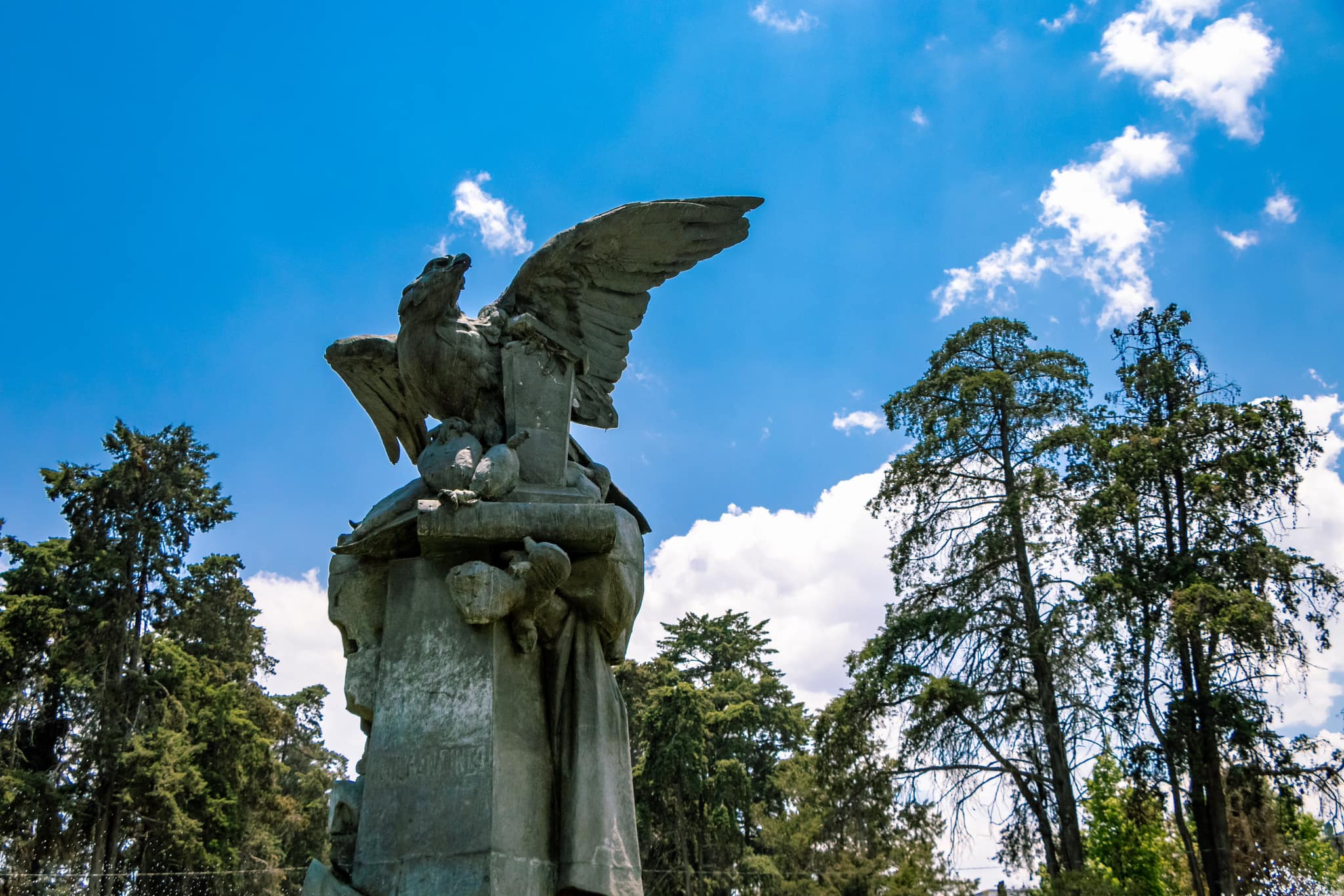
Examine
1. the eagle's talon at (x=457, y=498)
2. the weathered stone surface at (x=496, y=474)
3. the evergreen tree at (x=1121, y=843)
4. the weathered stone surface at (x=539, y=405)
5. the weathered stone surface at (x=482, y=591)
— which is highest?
the weathered stone surface at (x=539, y=405)

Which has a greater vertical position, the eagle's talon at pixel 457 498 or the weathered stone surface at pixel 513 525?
the eagle's talon at pixel 457 498

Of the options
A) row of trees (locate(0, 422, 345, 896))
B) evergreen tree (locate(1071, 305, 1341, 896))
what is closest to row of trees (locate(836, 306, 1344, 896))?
evergreen tree (locate(1071, 305, 1341, 896))

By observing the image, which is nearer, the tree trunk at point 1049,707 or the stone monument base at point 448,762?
the stone monument base at point 448,762

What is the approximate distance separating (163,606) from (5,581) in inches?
148

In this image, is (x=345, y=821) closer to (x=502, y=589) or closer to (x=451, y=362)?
(x=502, y=589)

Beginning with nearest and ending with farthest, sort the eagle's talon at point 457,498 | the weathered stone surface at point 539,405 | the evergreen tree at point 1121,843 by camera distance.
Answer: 1. the eagle's talon at point 457,498
2. the weathered stone surface at point 539,405
3. the evergreen tree at point 1121,843

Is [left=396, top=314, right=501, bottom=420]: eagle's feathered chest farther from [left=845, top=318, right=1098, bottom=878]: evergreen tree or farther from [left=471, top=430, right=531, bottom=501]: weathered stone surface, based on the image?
[left=845, top=318, right=1098, bottom=878]: evergreen tree

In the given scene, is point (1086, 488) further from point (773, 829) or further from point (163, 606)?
point (163, 606)

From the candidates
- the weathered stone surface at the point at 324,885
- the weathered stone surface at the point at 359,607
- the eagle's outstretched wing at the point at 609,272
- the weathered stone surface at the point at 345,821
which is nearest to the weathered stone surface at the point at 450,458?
the weathered stone surface at the point at 359,607

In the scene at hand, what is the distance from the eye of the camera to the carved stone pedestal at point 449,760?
4.00 metres

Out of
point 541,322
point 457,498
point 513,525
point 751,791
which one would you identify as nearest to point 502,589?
point 513,525

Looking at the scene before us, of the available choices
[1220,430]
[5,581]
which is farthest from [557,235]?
[5,581]

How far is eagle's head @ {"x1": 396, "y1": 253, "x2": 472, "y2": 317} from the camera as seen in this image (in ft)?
16.8

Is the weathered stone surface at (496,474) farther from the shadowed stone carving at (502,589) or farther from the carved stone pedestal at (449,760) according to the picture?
the carved stone pedestal at (449,760)
